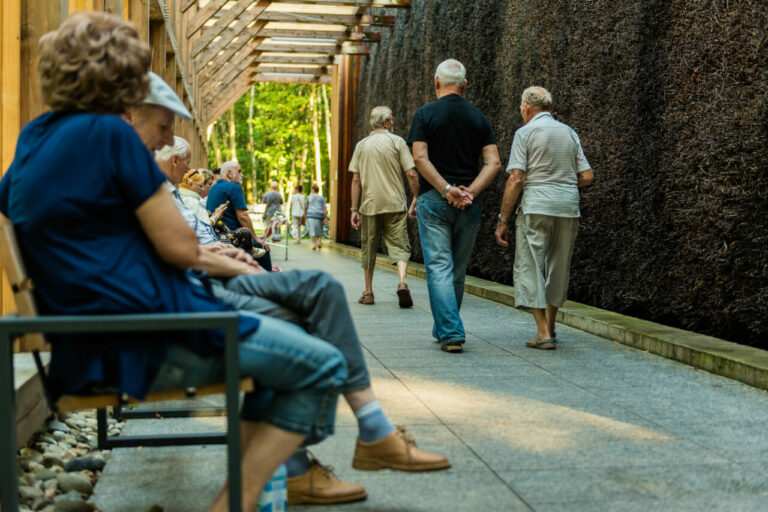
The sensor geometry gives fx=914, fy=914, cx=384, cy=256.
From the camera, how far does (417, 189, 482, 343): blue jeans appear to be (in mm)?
6426

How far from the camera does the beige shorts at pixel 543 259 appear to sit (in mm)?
6695

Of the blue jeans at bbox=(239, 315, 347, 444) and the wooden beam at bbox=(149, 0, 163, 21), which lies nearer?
the blue jeans at bbox=(239, 315, 347, 444)

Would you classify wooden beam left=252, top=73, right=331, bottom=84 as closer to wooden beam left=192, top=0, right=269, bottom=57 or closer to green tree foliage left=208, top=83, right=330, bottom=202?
wooden beam left=192, top=0, right=269, bottom=57

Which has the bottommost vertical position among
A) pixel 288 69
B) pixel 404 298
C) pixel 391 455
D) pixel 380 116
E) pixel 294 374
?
pixel 404 298

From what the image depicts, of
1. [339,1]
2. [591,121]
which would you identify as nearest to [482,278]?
[591,121]

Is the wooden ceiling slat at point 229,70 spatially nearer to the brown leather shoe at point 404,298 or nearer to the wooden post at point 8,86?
the brown leather shoe at point 404,298

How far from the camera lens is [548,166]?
6.69m

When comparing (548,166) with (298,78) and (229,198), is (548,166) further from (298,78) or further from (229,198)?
(298,78)

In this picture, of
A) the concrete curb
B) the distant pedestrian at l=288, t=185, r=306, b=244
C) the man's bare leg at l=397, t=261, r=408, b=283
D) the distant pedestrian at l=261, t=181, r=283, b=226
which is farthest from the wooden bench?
the distant pedestrian at l=288, t=185, r=306, b=244

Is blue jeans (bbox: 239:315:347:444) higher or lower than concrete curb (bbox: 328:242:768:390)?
higher

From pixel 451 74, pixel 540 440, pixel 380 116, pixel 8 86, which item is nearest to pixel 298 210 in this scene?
pixel 380 116

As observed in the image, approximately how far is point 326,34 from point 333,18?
1304mm

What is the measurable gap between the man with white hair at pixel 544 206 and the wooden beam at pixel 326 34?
1468cm

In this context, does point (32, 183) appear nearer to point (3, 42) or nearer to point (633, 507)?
point (633, 507)
